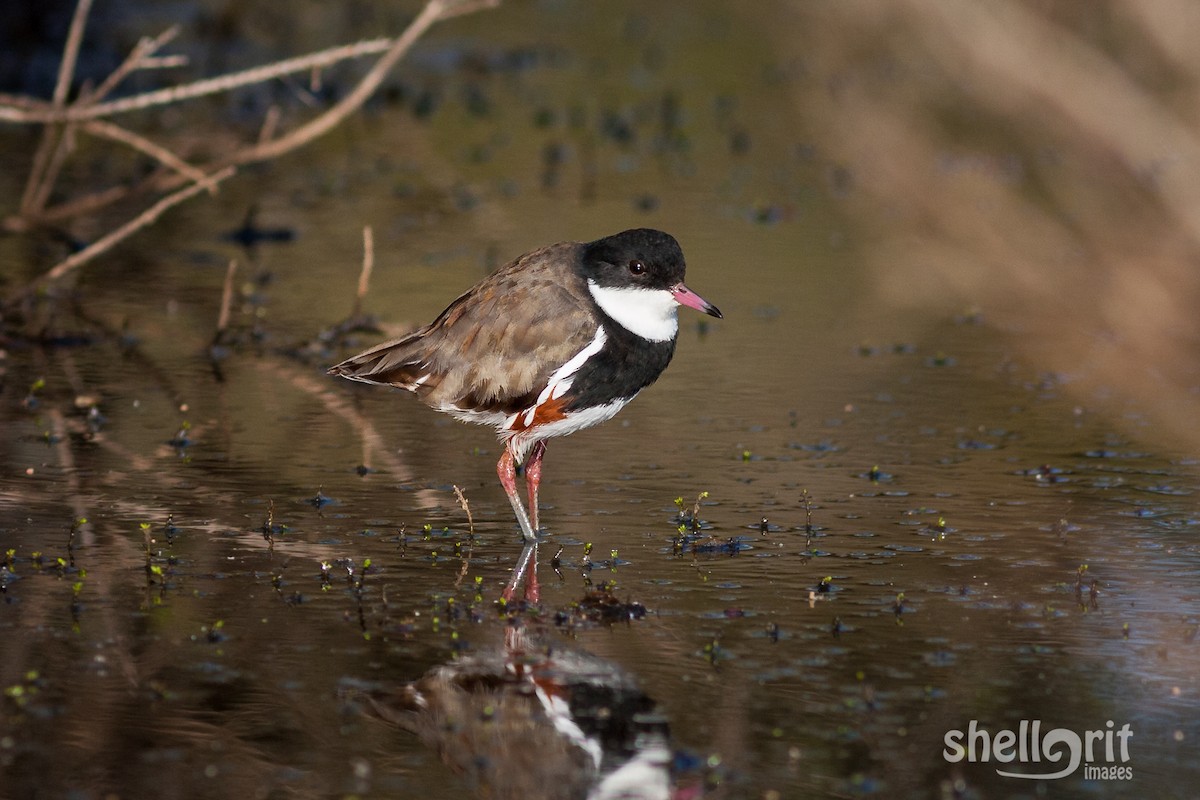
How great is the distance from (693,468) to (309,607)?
3075 millimetres

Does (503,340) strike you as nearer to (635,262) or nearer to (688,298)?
(635,262)

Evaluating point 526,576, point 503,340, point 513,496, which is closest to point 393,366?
point 503,340

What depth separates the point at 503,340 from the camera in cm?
891

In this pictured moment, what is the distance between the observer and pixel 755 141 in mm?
22578

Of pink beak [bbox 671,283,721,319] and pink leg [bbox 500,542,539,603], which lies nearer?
pink leg [bbox 500,542,539,603]

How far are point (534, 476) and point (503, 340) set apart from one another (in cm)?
74

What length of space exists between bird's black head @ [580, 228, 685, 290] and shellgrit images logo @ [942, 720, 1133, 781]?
10.3 feet

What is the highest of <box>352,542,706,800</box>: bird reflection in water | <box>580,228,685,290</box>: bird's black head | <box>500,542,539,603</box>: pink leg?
<box>580,228,685,290</box>: bird's black head

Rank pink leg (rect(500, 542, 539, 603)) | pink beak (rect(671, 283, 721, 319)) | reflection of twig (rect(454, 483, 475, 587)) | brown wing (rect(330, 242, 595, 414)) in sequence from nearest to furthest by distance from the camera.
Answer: pink leg (rect(500, 542, 539, 603)) → reflection of twig (rect(454, 483, 475, 587)) → brown wing (rect(330, 242, 595, 414)) → pink beak (rect(671, 283, 721, 319))

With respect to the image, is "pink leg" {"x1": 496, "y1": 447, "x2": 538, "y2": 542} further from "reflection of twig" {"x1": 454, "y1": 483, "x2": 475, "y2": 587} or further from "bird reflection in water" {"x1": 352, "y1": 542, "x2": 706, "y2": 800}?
"bird reflection in water" {"x1": 352, "y1": 542, "x2": 706, "y2": 800}

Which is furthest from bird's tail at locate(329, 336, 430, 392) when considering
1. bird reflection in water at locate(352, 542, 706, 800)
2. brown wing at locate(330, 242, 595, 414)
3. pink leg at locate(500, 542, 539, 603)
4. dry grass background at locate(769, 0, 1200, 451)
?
dry grass background at locate(769, 0, 1200, 451)

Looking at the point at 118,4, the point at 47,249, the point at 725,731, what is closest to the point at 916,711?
the point at 725,731

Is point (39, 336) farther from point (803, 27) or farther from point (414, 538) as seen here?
point (803, 27)

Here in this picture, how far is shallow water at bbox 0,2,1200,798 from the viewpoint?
6.38 m
